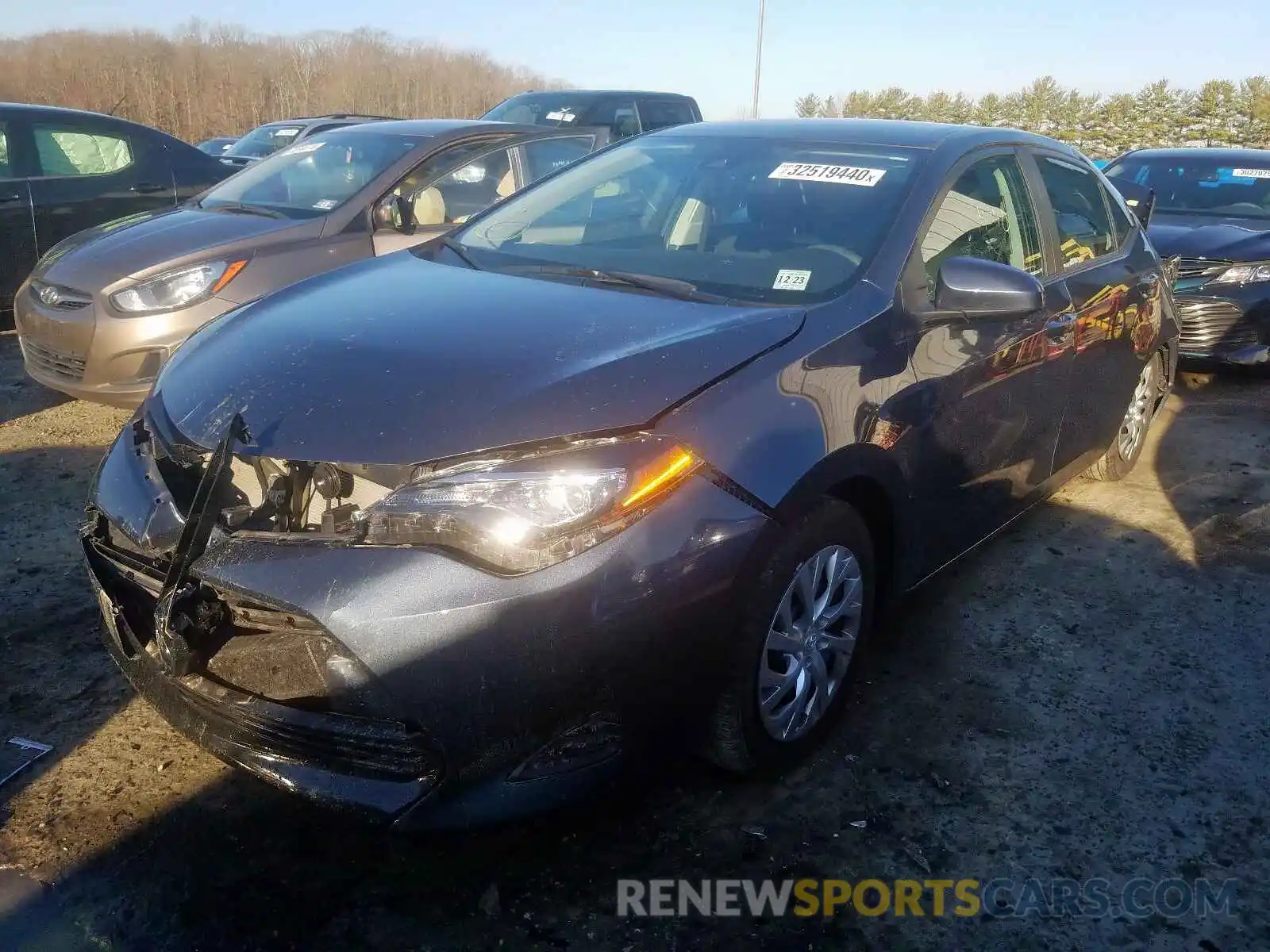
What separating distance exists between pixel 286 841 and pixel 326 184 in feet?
13.9

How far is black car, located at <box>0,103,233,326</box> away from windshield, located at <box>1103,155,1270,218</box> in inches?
284

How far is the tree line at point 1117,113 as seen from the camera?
23391mm

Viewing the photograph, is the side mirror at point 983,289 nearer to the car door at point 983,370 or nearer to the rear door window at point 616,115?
the car door at point 983,370

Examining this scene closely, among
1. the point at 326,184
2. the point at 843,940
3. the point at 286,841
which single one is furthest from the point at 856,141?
the point at 326,184

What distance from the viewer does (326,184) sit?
5656 mm

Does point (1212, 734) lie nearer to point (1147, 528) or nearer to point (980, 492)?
point (980, 492)

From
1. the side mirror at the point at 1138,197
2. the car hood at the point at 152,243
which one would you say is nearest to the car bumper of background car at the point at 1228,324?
the side mirror at the point at 1138,197

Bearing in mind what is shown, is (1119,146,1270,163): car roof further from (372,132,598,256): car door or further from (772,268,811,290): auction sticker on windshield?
(772,268,811,290): auction sticker on windshield

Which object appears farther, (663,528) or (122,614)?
(122,614)

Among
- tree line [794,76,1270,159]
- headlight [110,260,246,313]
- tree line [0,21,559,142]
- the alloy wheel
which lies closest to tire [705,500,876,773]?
the alloy wheel

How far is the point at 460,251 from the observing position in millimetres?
3393

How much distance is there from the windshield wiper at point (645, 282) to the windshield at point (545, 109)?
8.89 m

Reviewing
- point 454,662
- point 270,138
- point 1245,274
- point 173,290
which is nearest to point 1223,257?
point 1245,274

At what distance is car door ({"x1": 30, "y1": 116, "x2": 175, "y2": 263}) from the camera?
6602mm
